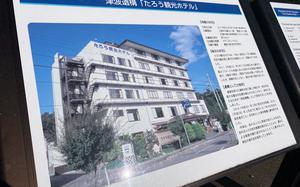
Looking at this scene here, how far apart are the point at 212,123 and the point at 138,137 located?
183 millimetres

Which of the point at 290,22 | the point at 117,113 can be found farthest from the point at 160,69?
the point at 290,22

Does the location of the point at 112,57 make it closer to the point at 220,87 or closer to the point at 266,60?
the point at 220,87

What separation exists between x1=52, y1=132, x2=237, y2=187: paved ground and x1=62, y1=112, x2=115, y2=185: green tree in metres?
0.02

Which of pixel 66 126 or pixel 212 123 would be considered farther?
pixel 212 123

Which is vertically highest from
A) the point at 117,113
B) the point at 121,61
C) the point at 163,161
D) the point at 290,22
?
the point at 290,22

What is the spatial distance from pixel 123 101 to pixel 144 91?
55 mm

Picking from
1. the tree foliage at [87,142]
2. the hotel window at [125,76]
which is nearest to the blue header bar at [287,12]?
the hotel window at [125,76]

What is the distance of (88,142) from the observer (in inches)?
18.2

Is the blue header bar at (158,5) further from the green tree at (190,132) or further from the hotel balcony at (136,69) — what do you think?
the green tree at (190,132)

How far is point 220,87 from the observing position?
0.64 meters

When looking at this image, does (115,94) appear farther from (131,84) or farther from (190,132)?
(190,132)

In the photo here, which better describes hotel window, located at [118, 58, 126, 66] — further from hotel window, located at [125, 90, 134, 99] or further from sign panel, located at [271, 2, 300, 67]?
sign panel, located at [271, 2, 300, 67]

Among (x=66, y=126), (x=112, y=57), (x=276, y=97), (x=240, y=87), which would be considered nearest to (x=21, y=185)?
(x=66, y=126)

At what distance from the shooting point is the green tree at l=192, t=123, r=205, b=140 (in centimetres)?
58
